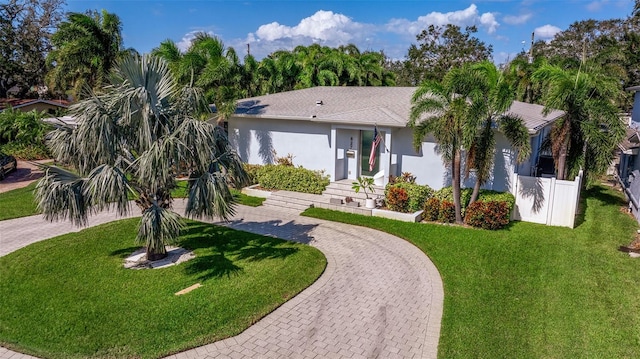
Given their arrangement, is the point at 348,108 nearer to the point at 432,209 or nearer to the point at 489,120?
the point at 432,209

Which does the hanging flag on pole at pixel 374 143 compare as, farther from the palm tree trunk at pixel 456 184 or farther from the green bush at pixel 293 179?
the palm tree trunk at pixel 456 184

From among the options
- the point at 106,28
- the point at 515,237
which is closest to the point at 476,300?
the point at 515,237

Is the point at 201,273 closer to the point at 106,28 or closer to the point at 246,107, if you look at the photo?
the point at 246,107

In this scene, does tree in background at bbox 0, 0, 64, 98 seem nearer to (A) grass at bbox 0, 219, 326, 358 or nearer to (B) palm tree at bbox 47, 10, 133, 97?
(B) palm tree at bbox 47, 10, 133, 97

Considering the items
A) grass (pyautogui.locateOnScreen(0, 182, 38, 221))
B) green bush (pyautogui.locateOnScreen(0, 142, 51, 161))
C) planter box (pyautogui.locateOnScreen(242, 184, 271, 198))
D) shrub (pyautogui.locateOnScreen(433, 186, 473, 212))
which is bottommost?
grass (pyautogui.locateOnScreen(0, 182, 38, 221))

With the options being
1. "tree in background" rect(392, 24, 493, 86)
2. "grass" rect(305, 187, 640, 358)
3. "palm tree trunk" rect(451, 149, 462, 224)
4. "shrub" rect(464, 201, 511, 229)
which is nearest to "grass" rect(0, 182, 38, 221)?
"grass" rect(305, 187, 640, 358)

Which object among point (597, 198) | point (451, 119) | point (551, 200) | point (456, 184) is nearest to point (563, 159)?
point (551, 200)
